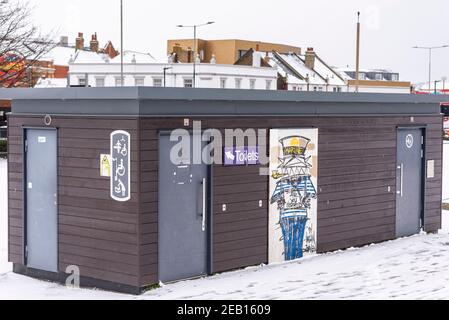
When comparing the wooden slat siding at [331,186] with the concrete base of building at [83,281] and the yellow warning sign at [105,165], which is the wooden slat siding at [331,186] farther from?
the yellow warning sign at [105,165]

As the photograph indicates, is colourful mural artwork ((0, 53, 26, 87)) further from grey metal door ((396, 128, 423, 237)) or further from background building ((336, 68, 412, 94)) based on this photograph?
background building ((336, 68, 412, 94))

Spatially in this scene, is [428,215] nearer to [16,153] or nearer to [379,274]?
[379,274]

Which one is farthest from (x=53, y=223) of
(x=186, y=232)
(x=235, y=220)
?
(x=235, y=220)

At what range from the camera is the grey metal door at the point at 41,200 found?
33.9ft

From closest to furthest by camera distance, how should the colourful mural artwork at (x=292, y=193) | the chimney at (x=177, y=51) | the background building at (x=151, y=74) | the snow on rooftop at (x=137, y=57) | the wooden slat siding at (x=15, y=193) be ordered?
1. the wooden slat siding at (x=15, y=193)
2. the colourful mural artwork at (x=292, y=193)
3. the background building at (x=151, y=74)
4. the snow on rooftop at (x=137, y=57)
5. the chimney at (x=177, y=51)

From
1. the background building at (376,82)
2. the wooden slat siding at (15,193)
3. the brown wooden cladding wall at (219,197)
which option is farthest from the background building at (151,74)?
the wooden slat siding at (15,193)

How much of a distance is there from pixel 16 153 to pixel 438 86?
103928 mm

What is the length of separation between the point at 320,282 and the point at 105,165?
3.33 meters

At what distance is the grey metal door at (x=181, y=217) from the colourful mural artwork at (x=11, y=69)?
2803 centimetres

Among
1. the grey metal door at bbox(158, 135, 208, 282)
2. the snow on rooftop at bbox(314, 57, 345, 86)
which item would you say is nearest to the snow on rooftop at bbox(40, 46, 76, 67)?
the snow on rooftop at bbox(314, 57, 345, 86)

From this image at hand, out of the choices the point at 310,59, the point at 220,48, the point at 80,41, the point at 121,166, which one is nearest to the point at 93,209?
the point at 121,166

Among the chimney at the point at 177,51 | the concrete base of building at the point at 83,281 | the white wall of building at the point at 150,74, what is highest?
the chimney at the point at 177,51

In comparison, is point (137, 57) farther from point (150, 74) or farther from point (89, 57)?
point (150, 74)
